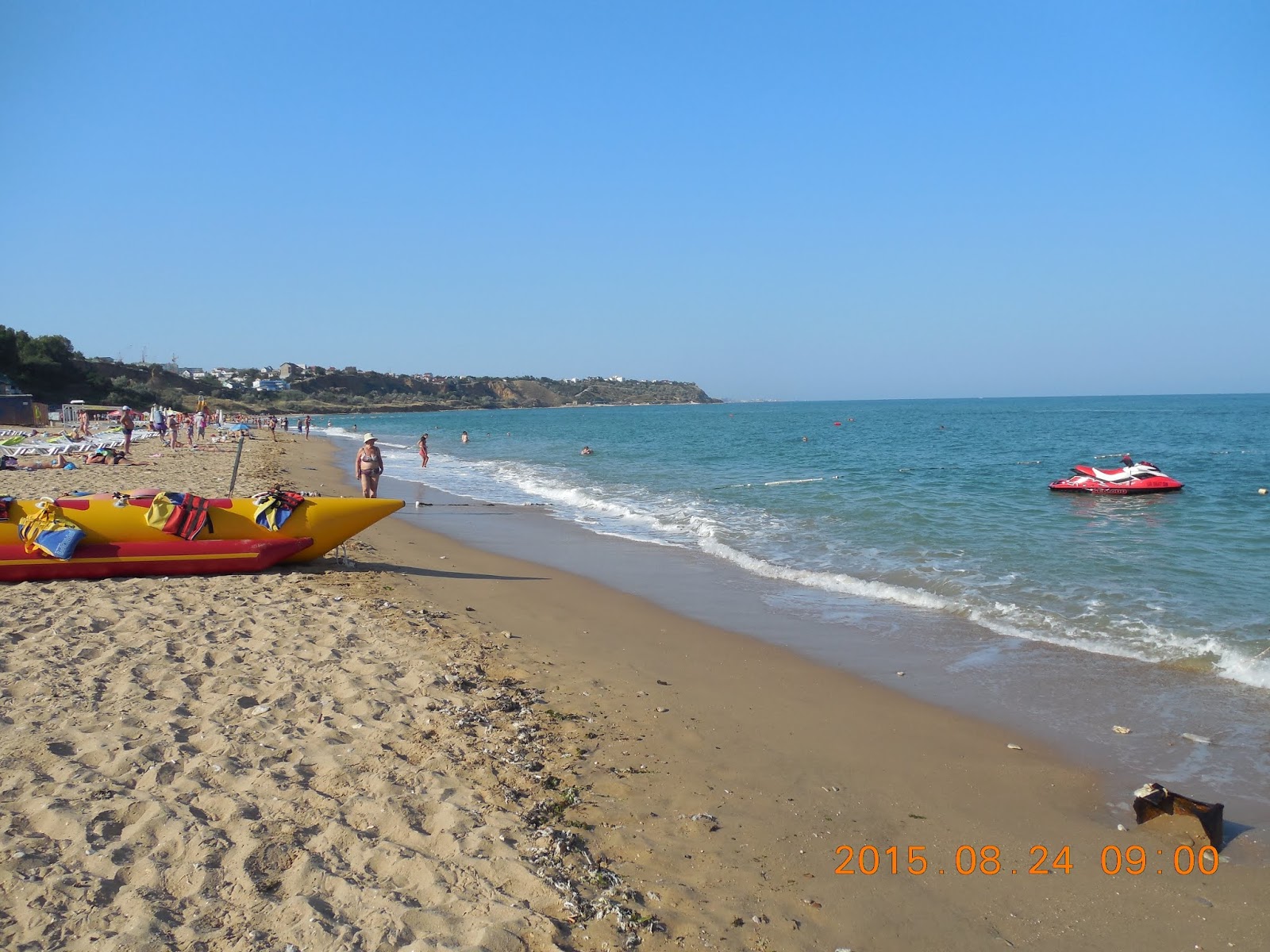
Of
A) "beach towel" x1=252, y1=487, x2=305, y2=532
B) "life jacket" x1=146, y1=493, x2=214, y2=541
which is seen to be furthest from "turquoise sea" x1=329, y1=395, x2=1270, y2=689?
"life jacket" x1=146, y1=493, x2=214, y2=541

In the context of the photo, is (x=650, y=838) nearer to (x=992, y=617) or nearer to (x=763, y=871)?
(x=763, y=871)

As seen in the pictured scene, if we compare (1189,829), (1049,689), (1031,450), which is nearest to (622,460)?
(1031,450)

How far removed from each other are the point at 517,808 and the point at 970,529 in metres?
11.6

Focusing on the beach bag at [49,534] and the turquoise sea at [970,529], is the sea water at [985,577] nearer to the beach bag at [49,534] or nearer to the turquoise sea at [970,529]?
the turquoise sea at [970,529]

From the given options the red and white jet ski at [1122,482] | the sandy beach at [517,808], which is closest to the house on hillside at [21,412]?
the sandy beach at [517,808]

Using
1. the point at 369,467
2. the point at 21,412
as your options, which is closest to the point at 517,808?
the point at 369,467

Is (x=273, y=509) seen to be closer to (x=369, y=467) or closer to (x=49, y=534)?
(x=49, y=534)

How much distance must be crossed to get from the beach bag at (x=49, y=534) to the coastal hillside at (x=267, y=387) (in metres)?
54.0

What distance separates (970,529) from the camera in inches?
536

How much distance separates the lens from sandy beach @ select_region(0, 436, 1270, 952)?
122 inches

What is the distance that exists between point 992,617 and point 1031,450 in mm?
31596

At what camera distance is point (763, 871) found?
3.62 m
